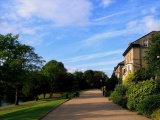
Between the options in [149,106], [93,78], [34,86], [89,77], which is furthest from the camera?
[89,77]

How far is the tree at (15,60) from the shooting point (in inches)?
1414

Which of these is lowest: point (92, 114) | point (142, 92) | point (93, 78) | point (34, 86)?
point (92, 114)

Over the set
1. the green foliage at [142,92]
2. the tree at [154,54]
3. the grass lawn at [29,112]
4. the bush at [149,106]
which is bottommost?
the grass lawn at [29,112]

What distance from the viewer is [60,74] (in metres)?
60.6

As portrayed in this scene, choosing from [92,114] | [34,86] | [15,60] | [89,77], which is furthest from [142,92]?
[89,77]

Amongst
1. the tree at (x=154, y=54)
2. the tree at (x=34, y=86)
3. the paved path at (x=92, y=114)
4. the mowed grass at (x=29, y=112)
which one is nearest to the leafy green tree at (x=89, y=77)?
the tree at (x=34, y=86)

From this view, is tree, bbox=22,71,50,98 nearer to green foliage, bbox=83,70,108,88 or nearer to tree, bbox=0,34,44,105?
tree, bbox=0,34,44,105

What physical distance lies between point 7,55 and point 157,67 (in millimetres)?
20903

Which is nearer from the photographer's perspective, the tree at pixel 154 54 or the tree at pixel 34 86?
the tree at pixel 154 54

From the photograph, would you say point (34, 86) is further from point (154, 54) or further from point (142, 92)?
point (142, 92)

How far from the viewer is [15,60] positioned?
41.9 m

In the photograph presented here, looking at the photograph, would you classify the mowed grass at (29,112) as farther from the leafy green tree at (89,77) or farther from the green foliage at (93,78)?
the leafy green tree at (89,77)

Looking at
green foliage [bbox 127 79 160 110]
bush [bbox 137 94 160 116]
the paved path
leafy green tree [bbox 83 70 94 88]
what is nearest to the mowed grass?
the paved path

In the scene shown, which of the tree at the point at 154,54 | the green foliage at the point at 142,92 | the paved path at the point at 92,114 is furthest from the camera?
the tree at the point at 154,54
